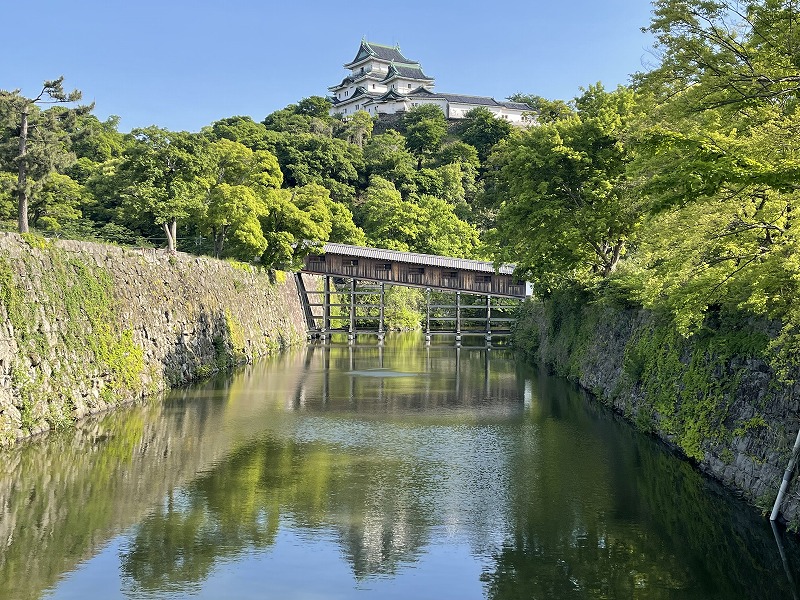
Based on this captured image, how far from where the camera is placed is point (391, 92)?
107250 millimetres

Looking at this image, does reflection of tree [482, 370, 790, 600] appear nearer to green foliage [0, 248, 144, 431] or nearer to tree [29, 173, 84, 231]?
green foliage [0, 248, 144, 431]

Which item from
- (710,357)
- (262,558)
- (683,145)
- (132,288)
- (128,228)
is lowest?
(262,558)

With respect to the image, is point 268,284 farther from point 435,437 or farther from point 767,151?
point 767,151

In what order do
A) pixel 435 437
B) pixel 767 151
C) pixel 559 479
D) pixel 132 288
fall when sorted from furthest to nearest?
1. pixel 132 288
2. pixel 435 437
3. pixel 559 479
4. pixel 767 151

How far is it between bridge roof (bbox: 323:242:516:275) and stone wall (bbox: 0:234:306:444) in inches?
613

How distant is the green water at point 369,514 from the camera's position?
31.0 ft

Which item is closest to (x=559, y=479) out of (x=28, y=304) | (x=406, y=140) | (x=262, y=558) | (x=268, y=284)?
(x=262, y=558)

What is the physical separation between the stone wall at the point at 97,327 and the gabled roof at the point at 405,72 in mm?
82728

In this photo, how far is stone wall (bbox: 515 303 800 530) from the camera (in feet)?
37.8

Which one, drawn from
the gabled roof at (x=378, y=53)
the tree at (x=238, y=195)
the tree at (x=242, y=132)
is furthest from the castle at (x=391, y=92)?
the tree at (x=238, y=195)

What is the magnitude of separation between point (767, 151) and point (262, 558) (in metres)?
8.79

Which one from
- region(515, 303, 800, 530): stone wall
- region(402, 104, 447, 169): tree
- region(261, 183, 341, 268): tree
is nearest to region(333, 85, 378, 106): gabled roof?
region(402, 104, 447, 169): tree

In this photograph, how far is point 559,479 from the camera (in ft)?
46.9

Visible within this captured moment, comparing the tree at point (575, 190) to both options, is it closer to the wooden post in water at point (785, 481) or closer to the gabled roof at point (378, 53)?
the wooden post in water at point (785, 481)
